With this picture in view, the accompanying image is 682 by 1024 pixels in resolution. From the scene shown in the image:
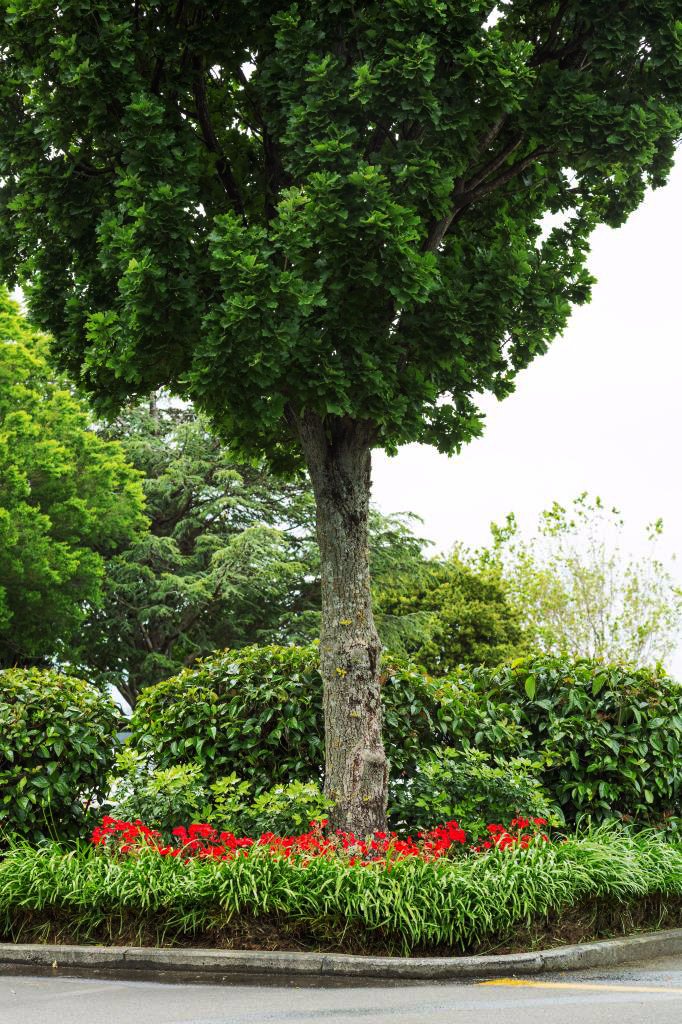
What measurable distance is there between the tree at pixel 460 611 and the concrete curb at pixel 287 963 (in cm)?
2351

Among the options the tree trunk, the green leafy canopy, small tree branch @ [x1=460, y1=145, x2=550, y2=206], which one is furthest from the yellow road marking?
small tree branch @ [x1=460, y1=145, x2=550, y2=206]

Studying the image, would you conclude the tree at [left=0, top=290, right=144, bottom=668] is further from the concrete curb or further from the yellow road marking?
the yellow road marking

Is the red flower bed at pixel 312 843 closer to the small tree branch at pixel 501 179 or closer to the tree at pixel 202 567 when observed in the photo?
the small tree branch at pixel 501 179

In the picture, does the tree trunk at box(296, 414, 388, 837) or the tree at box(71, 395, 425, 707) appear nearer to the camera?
the tree trunk at box(296, 414, 388, 837)

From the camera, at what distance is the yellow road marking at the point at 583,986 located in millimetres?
5738

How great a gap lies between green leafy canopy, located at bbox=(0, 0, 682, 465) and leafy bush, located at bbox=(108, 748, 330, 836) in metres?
2.94

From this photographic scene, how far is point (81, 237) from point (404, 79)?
10.5 ft

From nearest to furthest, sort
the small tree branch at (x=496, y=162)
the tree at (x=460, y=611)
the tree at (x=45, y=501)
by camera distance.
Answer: the small tree branch at (x=496, y=162) → the tree at (x=45, y=501) → the tree at (x=460, y=611)

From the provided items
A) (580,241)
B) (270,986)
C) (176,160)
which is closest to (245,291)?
(176,160)

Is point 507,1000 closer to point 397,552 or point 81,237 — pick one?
point 81,237

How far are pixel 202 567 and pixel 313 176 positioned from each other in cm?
2312

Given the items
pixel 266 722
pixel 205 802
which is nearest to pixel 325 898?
pixel 205 802

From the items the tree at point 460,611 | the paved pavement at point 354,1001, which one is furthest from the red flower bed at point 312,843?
the tree at point 460,611

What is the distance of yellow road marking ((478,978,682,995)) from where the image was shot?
5.74m
